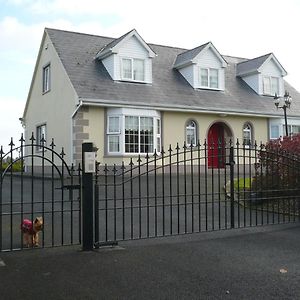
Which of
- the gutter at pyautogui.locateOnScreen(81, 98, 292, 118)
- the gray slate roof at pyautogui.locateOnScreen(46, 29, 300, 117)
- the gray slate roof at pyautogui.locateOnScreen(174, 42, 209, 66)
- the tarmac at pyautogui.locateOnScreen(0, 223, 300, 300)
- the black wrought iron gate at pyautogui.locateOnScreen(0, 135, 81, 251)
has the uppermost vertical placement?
the gray slate roof at pyautogui.locateOnScreen(174, 42, 209, 66)

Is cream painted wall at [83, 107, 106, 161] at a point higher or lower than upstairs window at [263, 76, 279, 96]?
lower

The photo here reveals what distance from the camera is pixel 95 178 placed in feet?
22.6

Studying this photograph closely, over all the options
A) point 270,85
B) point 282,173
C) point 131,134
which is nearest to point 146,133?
point 131,134

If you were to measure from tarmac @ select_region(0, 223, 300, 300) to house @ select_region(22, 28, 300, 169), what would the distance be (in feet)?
43.3

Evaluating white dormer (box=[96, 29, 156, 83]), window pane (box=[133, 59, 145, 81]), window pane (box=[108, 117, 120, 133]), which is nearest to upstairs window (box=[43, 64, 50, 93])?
white dormer (box=[96, 29, 156, 83])

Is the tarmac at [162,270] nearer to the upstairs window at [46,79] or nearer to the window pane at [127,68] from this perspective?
the window pane at [127,68]

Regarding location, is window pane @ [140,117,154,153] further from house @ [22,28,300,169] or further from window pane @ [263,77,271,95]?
window pane @ [263,77,271,95]

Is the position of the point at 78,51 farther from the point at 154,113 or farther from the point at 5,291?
the point at 5,291

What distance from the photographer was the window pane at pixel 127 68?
2192cm

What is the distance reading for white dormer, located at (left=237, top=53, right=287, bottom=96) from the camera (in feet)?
86.4

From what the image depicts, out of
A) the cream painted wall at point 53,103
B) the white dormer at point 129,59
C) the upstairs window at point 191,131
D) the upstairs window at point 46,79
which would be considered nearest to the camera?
the cream painted wall at point 53,103

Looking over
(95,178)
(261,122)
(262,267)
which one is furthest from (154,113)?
(262,267)

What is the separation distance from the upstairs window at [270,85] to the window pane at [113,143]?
36.4ft

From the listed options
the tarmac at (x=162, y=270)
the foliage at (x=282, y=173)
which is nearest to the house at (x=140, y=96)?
the foliage at (x=282, y=173)
